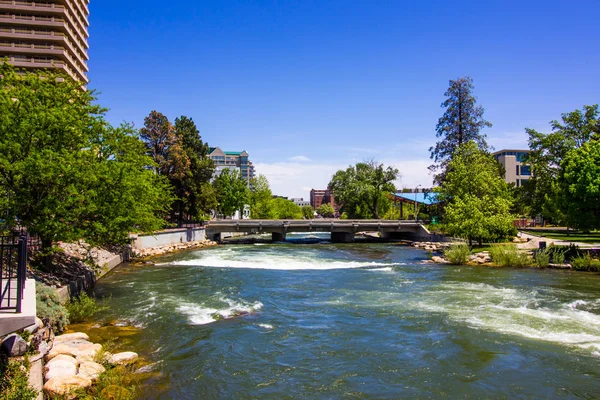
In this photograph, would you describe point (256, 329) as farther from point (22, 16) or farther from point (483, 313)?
point (22, 16)

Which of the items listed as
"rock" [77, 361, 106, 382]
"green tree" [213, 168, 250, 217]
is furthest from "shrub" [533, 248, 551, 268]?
"green tree" [213, 168, 250, 217]

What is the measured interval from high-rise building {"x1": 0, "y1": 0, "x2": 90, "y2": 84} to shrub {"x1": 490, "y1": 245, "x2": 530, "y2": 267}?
66.7 m

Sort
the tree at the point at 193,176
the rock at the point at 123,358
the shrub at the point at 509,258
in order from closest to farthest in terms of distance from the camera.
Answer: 1. the rock at the point at 123,358
2. the shrub at the point at 509,258
3. the tree at the point at 193,176

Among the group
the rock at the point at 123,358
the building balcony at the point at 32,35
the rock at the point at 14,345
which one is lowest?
the rock at the point at 123,358

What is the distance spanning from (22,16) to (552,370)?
84.9 metres

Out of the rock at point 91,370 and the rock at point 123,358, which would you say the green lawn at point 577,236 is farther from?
the rock at point 91,370

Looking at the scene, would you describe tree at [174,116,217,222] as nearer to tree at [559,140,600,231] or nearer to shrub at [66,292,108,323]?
shrub at [66,292,108,323]

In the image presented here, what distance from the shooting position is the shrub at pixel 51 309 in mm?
13275

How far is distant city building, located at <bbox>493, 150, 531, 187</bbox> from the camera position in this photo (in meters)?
95.6

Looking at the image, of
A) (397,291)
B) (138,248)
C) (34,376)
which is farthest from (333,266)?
(34,376)

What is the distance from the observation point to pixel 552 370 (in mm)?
11977

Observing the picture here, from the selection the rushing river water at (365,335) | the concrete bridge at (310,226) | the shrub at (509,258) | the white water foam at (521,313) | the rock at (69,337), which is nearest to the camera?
the rushing river water at (365,335)

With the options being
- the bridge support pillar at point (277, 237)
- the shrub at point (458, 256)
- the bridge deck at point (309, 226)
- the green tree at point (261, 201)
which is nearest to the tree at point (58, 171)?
the shrub at point (458, 256)

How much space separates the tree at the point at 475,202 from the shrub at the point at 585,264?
24.6 feet
